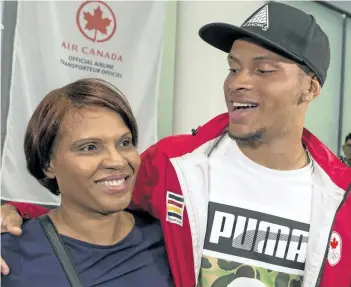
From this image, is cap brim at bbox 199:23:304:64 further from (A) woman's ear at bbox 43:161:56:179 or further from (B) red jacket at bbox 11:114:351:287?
(A) woman's ear at bbox 43:161:56:179

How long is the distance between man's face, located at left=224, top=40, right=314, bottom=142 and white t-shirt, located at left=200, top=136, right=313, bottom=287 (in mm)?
120

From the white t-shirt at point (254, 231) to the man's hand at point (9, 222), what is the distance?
0.46 m

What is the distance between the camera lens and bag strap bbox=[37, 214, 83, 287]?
1.00 m

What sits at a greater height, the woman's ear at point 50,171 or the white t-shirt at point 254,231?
the woman's ear at point 50,171

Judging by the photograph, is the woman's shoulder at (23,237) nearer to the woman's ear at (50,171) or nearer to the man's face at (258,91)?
the woman's ear at (50,171)

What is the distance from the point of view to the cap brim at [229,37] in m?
1.33

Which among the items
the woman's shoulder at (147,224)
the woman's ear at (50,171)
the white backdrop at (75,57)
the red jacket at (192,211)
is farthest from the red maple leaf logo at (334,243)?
the white backdrop at (75,57)

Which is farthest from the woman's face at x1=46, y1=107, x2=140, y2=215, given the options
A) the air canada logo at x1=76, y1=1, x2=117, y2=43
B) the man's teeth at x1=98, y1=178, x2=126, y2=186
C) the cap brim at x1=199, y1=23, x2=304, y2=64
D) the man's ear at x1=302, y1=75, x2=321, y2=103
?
the air canada logo at x1=76, y1=1, x2=117, y2=43

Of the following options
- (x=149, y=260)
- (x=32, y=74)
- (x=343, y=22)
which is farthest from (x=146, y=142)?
(x=343, y=22)

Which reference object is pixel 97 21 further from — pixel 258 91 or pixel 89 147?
pixel 89 147

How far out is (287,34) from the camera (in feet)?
4.45

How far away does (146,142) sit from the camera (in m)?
2.81

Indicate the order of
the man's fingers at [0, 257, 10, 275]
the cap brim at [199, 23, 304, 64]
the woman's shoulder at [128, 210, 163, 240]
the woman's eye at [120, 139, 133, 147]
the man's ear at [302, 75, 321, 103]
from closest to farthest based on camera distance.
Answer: the man's fingers at [0, 257, 10, 275]
the woman's eye at [120, 139, 133, 147]
the woman's shoulder at [128, 210, 163, 240]
the cap brim at [199, 23, 304, 64]
the man's ear at [302, 75, 321, 103]

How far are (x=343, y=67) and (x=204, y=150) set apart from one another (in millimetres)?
3611
